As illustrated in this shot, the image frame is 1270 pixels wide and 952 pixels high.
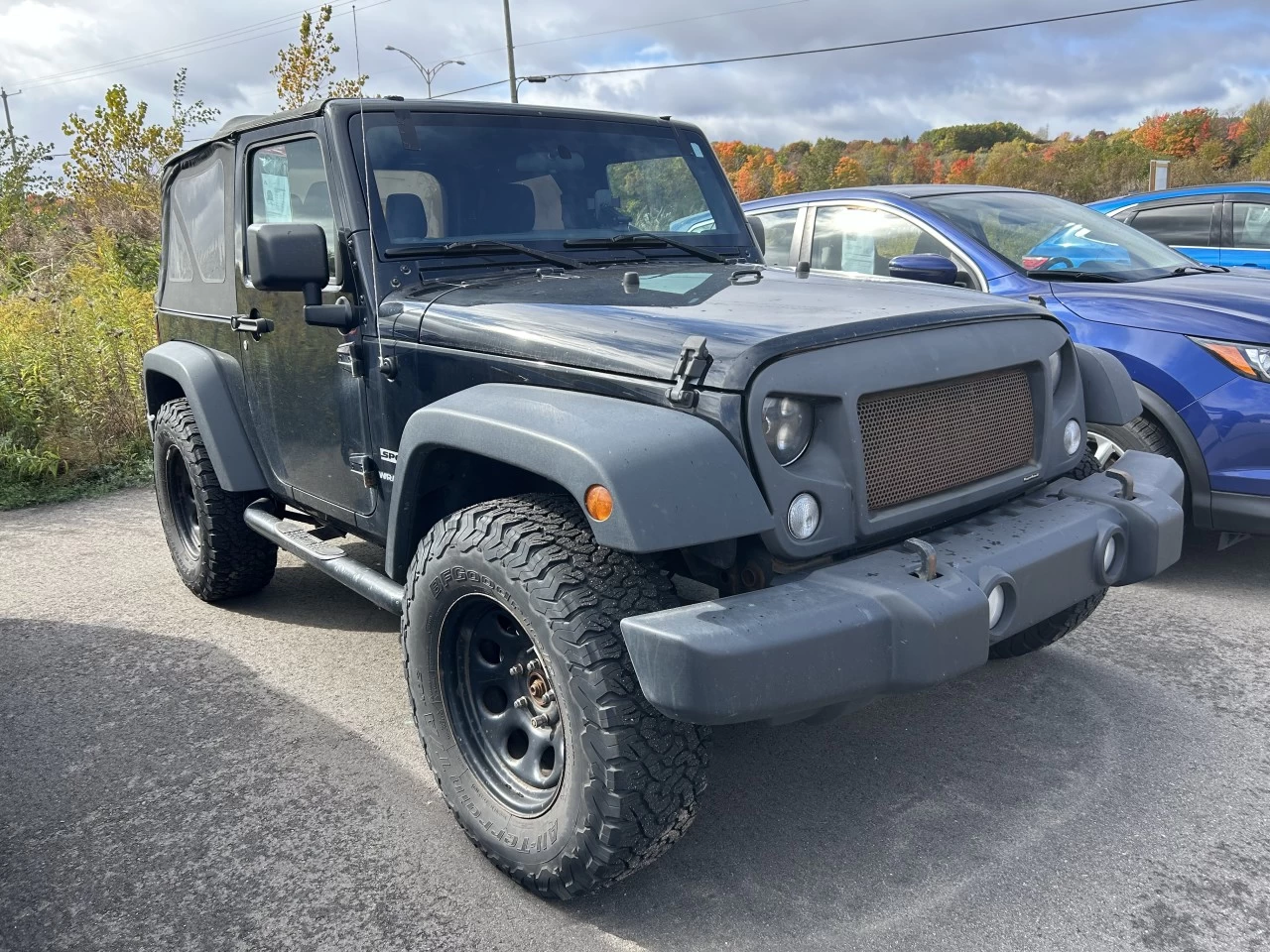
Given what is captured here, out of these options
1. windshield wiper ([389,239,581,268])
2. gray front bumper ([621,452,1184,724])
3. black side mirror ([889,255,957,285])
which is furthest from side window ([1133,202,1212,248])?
gray front bumper ([621,452,1184,724])

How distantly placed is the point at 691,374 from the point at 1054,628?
6.35 ft

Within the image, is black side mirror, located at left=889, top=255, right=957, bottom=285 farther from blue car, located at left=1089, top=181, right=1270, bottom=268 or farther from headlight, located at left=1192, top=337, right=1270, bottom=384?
blue car, located at left=1089, top=181, right=1270, bottom=268

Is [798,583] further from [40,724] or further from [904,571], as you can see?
[40,724]

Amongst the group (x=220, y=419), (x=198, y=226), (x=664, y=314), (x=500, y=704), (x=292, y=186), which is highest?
(x=292, y=186)

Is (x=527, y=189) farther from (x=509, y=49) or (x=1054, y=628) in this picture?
(x=509, y=49)

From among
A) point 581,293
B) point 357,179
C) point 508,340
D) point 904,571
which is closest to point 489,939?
point 904,571

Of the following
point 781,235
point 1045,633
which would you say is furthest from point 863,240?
point 1045,633

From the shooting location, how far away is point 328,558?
3.52 metres

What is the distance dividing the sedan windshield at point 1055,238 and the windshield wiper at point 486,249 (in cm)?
262

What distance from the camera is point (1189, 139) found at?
38406 mm

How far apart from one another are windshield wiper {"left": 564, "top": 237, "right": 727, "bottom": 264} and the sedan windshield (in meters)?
1.98

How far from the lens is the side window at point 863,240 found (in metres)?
5.36

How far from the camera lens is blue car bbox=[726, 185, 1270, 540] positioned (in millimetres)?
4168

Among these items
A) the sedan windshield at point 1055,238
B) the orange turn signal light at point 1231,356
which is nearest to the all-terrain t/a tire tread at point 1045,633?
the orange turn signal light at point 1231,356
